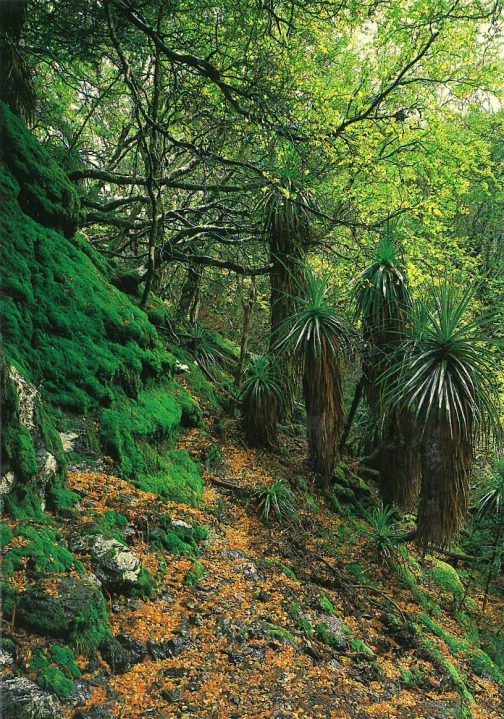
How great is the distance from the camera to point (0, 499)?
2641 millimetres

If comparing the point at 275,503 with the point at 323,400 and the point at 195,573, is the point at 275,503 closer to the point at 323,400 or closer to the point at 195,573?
the point at 323,400

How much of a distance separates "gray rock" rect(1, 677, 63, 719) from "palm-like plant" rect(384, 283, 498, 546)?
3916 millimetres

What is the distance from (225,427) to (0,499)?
4.36m

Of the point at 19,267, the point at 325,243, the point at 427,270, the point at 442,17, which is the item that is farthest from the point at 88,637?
the point at 442,17

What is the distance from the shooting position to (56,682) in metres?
2.10

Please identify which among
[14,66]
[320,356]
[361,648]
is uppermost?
[14,66]

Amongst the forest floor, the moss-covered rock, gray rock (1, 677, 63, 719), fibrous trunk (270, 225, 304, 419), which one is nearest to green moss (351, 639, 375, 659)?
the forest floor

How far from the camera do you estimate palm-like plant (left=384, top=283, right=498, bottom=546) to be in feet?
15.9

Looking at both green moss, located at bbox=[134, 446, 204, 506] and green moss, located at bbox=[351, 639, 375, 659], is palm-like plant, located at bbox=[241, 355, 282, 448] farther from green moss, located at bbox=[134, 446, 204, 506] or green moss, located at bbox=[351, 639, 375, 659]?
green moss, located at bbox=[351, 639, 375, 659]

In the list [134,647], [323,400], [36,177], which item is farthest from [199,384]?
[134,647]

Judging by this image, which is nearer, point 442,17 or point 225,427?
point 442,17

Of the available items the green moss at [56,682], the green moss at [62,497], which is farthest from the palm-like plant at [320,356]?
the green moss at [56,682]

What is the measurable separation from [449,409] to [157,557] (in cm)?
317

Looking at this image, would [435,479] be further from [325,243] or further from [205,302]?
[205,302]
